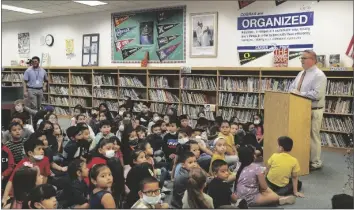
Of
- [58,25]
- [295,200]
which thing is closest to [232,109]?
[295,200]

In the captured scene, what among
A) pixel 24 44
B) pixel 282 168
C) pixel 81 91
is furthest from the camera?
pixel 24 44

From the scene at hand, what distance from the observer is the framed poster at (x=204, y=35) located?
7180 millimetres

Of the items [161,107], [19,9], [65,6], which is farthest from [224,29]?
[19,9]

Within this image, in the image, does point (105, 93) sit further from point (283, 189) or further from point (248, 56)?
point (283, 189)

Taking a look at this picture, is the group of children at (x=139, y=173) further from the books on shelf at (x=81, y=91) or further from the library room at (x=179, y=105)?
the books on shelf at (x=81, y=91)

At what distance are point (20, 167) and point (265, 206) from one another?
2.26 m

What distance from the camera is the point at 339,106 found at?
5.71 meters

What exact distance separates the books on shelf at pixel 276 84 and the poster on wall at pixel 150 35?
2.11 meters

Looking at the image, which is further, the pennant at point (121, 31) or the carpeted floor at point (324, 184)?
the pennant at point (121, 31)

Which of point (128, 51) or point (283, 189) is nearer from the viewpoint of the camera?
point (283, 189)

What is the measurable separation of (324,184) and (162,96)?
14.4 ft

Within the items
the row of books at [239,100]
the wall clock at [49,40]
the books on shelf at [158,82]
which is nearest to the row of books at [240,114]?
the row of books at [239,100]

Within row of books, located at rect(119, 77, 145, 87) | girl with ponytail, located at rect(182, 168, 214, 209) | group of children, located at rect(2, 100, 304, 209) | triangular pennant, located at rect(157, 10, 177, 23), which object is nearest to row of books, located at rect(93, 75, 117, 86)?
row of books, located at rect(119, 77, 145, 87)

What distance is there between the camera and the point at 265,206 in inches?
127
